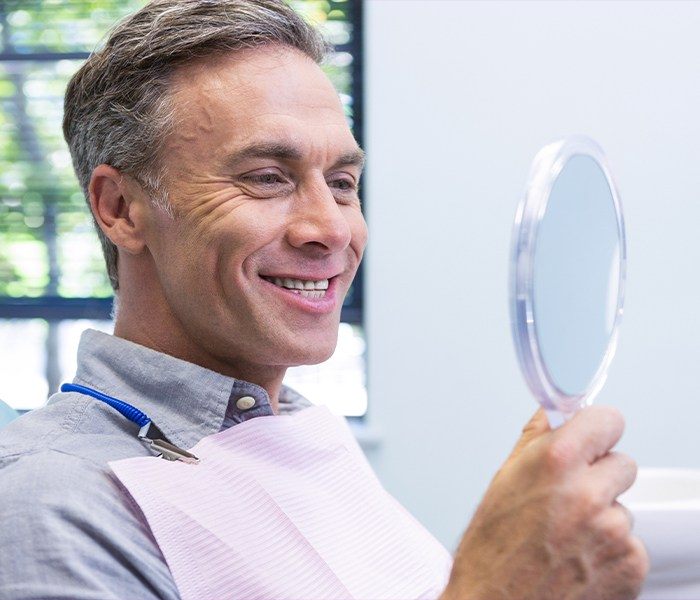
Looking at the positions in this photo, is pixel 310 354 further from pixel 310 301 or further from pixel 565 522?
pixel 565 522

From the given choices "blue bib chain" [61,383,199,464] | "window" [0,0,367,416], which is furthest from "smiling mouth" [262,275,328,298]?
"window" [0,0,367,416]

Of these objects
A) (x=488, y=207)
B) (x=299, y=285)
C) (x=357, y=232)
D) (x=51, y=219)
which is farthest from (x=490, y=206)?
(x=299, y=285)

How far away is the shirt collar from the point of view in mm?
1128

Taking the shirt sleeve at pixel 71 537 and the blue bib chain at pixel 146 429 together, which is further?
the blue bib chain at pixel 146 429

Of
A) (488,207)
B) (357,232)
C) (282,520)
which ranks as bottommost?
(488,207)

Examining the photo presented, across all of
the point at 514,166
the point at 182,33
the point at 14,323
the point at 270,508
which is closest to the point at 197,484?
the point at 270,508

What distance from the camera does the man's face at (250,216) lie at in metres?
1.15

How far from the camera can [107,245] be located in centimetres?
130

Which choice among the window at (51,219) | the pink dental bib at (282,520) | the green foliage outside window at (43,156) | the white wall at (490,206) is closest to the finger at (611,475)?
the pink dental bib at (282,520)

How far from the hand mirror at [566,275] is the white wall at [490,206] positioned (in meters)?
2.12

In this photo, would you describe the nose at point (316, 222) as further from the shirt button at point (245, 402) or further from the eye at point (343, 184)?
the shirt button at point (245, 402)

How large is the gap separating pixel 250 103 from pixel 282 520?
0.47 metres

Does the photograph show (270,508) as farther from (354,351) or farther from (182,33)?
(354,351)

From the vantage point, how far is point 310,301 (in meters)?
1.17
